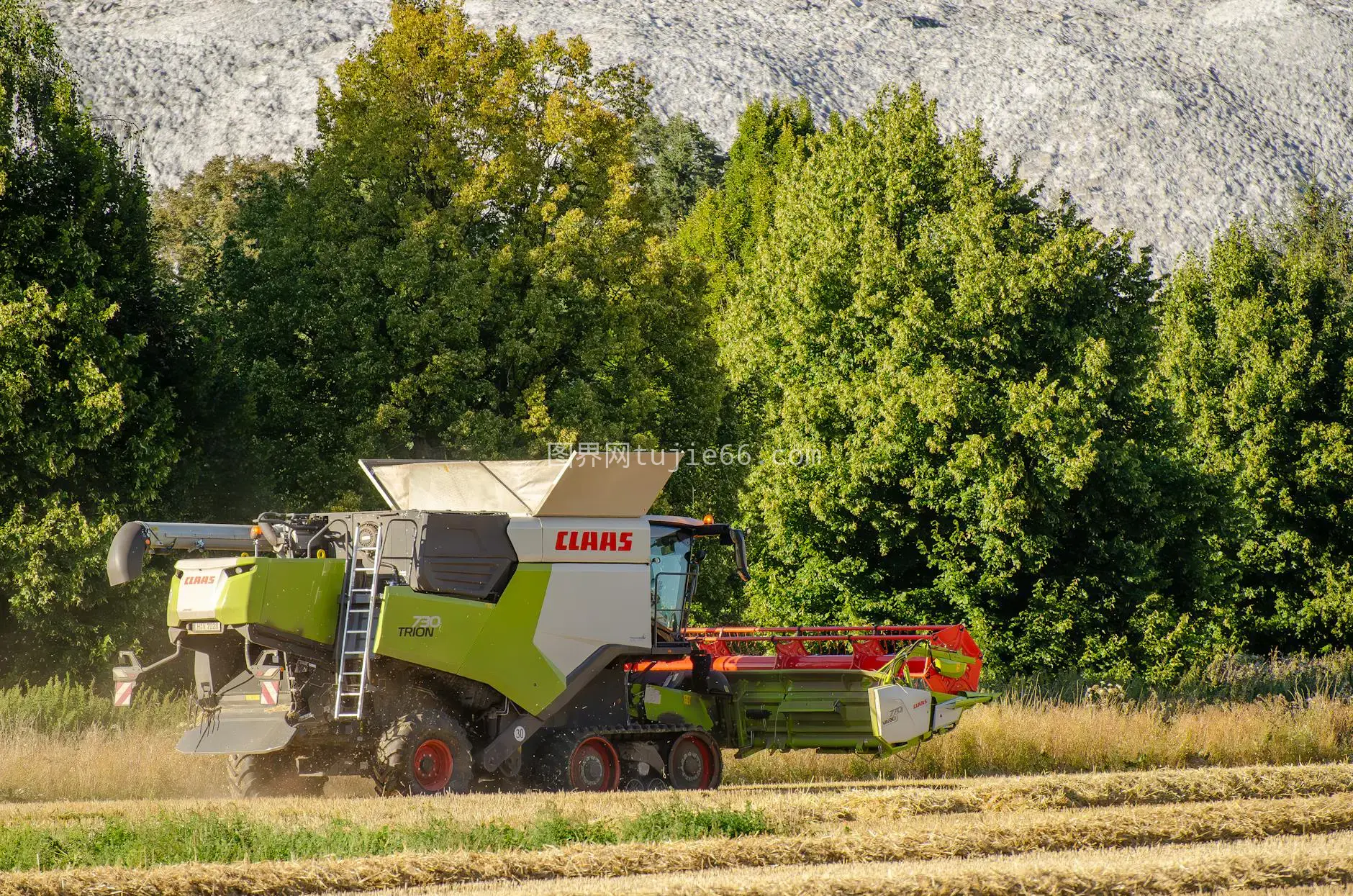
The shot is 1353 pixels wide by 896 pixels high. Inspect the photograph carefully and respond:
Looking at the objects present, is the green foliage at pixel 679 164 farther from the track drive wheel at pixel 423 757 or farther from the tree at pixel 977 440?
the track drive wheel at pixel 423 757

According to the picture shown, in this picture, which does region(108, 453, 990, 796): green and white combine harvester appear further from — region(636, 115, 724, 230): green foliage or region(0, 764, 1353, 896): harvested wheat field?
region(636, 115, 724, 230): green foliage

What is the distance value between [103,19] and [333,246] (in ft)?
403

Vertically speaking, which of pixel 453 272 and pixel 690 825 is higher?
pixel 453 272

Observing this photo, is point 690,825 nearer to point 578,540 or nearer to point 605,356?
point 578,540

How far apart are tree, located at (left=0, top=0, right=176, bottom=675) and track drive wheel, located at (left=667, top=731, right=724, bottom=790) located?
9692 mm

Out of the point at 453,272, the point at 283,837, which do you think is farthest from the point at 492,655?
the point at 453,272

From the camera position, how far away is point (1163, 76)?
14138 centimetres

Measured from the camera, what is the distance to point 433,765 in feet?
45.1

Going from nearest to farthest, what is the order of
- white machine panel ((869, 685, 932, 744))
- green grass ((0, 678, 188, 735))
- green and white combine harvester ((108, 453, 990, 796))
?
green and white combine harvester ((108, 453, 990, 796)), white machine panel ((869, 685, 932, 744)), green grass ((0, 678, 188, 735))

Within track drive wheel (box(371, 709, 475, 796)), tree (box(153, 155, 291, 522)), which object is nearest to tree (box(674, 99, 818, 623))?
tree (box(153, 155, 291, 522))

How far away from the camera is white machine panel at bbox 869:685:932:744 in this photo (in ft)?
50.3

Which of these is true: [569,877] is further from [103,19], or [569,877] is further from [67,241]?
[103,19]

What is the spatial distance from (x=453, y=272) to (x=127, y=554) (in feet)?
42.8

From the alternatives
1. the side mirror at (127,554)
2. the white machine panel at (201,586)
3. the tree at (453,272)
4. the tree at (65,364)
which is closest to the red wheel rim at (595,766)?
the white machine panel at (201,586)
